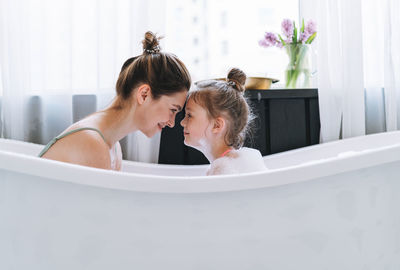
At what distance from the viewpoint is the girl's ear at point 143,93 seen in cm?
101

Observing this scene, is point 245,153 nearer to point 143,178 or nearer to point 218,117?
point 218,117

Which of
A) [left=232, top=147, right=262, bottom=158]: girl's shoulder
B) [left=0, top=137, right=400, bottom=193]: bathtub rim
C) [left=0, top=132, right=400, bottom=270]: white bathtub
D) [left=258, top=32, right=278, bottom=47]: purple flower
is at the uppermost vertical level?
[left=258, top=32, right=278, bottom=47]: purple flower

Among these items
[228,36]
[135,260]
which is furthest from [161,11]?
[135,260]

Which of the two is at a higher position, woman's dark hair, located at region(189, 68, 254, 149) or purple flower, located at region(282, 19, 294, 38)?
purple flower, located at region(282, 19, 294, 38)

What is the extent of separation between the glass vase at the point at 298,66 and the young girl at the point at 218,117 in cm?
55

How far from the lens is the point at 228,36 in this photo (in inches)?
70.2

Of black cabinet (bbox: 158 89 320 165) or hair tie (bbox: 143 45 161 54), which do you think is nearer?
hair tie (bbox: 143 45 161 54)

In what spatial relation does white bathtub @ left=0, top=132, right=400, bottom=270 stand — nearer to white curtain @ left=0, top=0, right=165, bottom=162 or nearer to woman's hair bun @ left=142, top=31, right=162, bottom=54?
woman's hair bun @ left=142, top=31, right=162, bottom=54

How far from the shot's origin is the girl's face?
114 cm

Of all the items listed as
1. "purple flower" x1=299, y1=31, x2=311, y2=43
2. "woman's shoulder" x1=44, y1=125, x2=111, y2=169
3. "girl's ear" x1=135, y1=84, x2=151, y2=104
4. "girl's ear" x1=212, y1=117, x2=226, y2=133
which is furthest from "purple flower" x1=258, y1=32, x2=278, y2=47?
"woman's shoulder" x1=44, y1=125, x2=111, y2=169

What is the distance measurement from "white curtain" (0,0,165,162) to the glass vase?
0.66m


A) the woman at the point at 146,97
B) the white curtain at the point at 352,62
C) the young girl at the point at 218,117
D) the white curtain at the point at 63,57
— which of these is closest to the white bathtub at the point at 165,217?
the woman at the point at 146,97

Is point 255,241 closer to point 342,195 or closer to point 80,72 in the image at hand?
point 342,195

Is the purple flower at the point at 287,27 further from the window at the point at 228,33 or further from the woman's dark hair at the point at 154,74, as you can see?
the woman's dark hair at the point at 154,74
